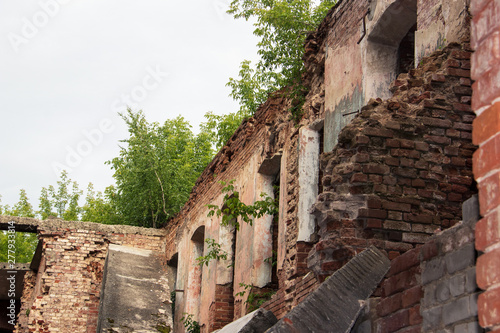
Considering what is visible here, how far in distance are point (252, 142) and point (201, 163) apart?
11076mm

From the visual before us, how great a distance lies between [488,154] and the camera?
107 inches

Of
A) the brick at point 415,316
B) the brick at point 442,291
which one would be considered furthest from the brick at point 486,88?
the brick at point 415,316

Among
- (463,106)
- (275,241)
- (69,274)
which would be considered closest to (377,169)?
(463,106)

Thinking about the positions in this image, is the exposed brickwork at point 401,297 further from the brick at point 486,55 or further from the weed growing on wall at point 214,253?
the weed growing on wall at point 214,253

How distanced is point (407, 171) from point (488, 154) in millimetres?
2733

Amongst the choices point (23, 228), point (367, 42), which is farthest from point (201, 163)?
point (367, 42)

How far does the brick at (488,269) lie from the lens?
2.62 meters

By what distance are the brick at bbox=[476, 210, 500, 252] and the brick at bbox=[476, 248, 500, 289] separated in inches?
1.6

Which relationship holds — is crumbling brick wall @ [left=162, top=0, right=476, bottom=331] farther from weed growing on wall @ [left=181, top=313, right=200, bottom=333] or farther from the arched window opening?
weed growing on wall @ [left=181, top=313, right=200, bottom=333]

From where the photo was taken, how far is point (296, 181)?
8.52m

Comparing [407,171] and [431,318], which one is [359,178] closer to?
[407,171]

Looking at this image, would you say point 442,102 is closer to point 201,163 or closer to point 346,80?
point 346,80

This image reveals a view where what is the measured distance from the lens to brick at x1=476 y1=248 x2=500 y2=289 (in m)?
2.62

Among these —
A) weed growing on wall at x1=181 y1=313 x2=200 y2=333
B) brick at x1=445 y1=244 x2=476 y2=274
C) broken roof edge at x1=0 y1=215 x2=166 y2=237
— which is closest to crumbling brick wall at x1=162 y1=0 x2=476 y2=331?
brick at x1=445 y1=244 x2=476 y2=274
